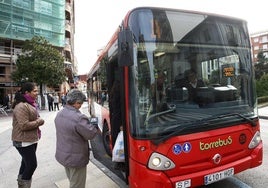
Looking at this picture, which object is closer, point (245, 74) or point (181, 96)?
point (181, 96)

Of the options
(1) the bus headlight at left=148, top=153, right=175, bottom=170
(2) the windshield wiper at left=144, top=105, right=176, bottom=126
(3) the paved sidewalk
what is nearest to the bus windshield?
(2) the windshield wiper at left=144, top=105, right=176, bottom=126

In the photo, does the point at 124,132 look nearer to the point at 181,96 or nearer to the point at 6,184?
the point at 181,96

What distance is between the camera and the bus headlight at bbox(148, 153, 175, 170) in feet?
11.8

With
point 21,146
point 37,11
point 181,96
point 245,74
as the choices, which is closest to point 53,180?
point 21,146

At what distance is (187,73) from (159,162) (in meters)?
1.27

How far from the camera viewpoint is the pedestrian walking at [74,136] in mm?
3494

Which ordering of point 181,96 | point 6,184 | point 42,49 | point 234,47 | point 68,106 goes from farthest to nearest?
1. point 42,49
2. point 6,184
3. point 234,47
4. point 181,96
5. point 68,106

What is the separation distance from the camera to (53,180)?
5.55 meters

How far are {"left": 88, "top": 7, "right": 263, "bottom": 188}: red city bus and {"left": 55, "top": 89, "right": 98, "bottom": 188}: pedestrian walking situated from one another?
0.61m

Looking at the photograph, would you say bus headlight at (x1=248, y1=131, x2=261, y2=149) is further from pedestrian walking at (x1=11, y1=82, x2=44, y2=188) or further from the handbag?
pedestrian walking at (x1=11, y1=82, x2=44, y2=188)

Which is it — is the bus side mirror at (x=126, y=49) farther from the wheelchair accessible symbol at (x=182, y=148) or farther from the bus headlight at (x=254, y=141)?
the bus headlight at (x=254, y=141)

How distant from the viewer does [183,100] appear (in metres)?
3.89

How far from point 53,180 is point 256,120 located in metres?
3.84

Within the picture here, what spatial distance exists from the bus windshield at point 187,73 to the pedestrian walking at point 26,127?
5.45ft
